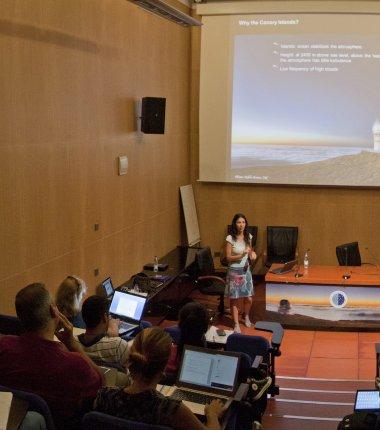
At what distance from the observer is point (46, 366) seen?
3.41 metres

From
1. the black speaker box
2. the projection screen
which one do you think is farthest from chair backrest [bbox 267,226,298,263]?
the black speaker box

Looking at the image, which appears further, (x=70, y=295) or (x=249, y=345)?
(x=249, y=345)

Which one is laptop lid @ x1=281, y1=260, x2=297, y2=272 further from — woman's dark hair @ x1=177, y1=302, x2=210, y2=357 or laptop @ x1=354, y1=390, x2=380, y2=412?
laptop @ x1=354, y1=390, x2=380, y2=412

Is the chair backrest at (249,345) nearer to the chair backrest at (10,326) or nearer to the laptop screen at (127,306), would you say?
the laptop screen at (127,306)

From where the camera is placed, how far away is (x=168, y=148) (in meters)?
10.1

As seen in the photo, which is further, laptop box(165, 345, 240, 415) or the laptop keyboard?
laptop box(165, 345, 240, 415)

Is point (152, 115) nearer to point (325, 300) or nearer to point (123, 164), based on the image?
point (123, 164)

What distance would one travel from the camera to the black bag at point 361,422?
3.86 m

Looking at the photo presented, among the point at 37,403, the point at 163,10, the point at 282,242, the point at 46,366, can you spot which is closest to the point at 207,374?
the point at 46,366

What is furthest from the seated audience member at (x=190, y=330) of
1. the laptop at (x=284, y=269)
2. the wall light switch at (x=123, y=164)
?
the laptop at (x=284, y=269)

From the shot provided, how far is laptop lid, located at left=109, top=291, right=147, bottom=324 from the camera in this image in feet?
19.7

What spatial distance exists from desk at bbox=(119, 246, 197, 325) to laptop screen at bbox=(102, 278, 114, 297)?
37 cm

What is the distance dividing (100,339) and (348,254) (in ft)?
19.7

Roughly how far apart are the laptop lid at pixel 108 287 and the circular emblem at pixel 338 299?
275 centimetres
